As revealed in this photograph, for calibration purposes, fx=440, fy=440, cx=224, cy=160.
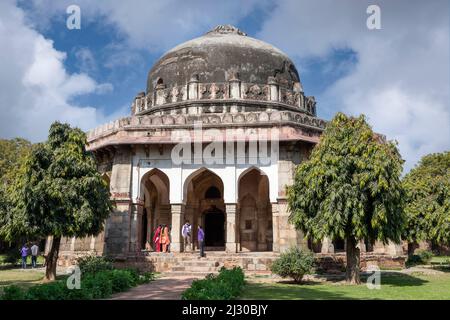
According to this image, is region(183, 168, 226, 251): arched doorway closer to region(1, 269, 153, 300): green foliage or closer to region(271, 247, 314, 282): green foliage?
region(271, 247, 314, 282): green foliage

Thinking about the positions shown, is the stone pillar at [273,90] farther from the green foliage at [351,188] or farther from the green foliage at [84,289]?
the green foliage at [84,289]

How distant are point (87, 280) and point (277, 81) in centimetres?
1446

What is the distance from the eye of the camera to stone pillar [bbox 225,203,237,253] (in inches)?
629

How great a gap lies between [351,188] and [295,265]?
2.60 meters

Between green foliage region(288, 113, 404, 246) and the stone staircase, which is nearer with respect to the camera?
green foliage region(288, 113, 404, 246)

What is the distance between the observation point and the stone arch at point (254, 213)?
19.0 m

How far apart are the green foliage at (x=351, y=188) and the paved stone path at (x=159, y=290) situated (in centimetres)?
377

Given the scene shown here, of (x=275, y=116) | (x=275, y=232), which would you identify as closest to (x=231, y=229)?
(x=275, y=232)

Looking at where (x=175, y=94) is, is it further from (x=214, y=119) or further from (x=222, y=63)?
(x=214, y=119)

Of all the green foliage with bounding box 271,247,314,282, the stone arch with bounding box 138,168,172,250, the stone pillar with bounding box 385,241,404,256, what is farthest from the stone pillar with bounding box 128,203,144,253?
the stone pillar with bounding box 385,241,404,256

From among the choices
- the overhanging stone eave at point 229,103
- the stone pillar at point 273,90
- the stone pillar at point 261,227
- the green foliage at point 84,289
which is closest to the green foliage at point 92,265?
the green foliage at point 84,289

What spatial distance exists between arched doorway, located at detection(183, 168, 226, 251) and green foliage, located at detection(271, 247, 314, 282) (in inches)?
287

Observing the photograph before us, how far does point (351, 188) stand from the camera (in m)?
11.6
